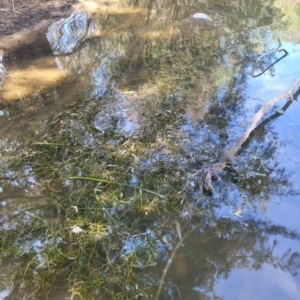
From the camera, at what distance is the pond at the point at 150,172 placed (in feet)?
8.93

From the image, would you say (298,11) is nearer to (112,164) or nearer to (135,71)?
(135,71)

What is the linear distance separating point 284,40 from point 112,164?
4.62 m

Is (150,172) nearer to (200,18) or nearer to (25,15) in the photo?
(200,18)

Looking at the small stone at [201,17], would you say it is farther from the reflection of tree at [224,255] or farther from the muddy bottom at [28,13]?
the reflection of tree at [224,255]

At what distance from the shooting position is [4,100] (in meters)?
4.98

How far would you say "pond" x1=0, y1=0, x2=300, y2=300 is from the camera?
2723 millimetres

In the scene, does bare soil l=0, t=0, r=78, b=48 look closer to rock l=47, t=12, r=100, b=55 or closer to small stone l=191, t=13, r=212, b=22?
rock l=47, t=12, r=100, b=55

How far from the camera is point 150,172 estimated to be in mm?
3572

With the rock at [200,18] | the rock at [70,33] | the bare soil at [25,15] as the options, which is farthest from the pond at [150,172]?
the rock at [200,18]

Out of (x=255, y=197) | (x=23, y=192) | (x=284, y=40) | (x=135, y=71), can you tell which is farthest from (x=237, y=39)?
(x=23, y=192)

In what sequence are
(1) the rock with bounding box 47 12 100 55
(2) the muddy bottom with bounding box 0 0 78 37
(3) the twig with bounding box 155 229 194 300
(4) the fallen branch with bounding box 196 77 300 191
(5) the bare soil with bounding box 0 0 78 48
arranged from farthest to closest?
(2) the muddy bottom with bounding box 0 0 78 37 → (5) the bare soil with bounding box 0 0 78 48 → (1) the rock with bounding box 47 12 100 55 → (4) the fallen branch with bounding box 196 77 300 191 → (3) the twig with bounding box 155 229 194 300

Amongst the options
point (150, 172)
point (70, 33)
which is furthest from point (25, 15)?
point (150, 172)

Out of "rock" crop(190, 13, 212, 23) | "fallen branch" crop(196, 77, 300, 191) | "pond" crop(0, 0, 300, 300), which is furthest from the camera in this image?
"rock" crop(190, 13, 212, 23)

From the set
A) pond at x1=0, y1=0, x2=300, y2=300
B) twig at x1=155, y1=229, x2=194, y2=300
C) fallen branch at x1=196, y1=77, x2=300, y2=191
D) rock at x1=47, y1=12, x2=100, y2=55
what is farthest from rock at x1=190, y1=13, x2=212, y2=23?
twig at x1=155, y1=229, x2=194, y2=300
